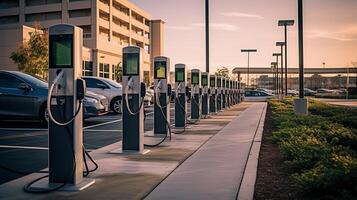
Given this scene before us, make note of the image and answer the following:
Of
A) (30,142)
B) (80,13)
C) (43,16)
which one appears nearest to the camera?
(30,142)

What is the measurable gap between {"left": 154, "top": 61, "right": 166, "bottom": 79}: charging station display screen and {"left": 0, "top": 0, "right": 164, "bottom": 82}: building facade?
40927 millimetres

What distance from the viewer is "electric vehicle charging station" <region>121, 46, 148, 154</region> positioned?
8.07 meters

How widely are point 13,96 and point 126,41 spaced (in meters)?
62.8

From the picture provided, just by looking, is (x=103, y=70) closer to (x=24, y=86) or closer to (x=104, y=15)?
(x=104, y=15)

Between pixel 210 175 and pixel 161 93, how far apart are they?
5.17 m

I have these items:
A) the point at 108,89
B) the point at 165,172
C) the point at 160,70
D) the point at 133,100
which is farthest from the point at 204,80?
the point at 165,172

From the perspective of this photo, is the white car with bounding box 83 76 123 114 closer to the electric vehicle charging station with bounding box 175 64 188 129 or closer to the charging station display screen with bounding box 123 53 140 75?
the electric vehicle charging station with bounding box 175 64 188 129

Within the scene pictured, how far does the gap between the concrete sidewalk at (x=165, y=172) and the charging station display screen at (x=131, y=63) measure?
1.63 meters

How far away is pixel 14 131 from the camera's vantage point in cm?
1154

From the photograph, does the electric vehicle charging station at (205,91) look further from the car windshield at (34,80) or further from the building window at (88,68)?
the building window at (88,68)

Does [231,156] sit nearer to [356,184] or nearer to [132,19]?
[356,184]

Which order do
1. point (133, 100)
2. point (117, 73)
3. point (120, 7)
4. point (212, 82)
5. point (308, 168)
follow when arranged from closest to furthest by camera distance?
point (308, 168)
point (133, 100)
point (212, 82)
point (117, 73)
point (120, 7)

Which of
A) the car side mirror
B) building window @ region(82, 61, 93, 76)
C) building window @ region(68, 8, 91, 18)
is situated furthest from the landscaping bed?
building window @ region(68, 8, 91, 18)

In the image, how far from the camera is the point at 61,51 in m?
5.68
